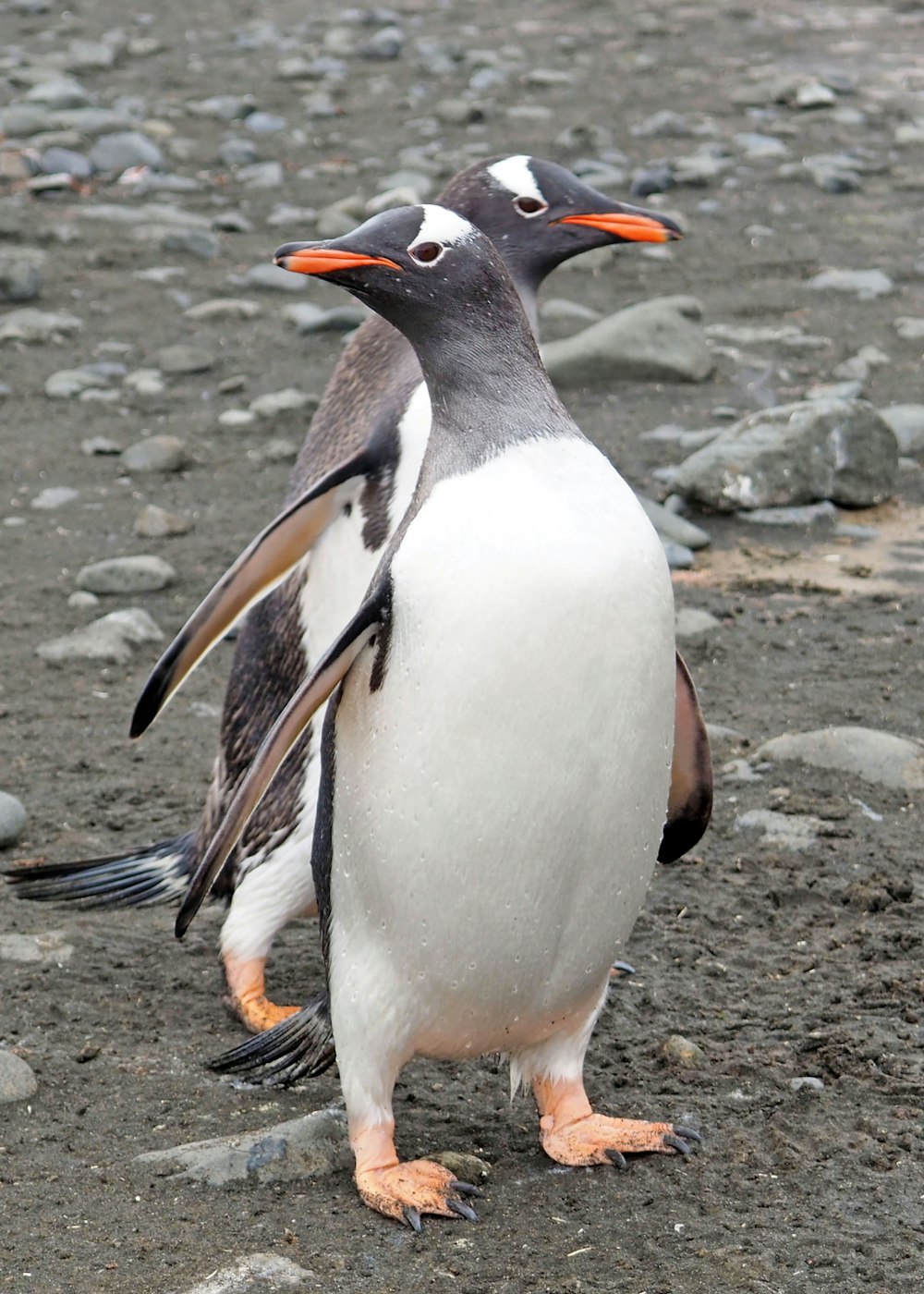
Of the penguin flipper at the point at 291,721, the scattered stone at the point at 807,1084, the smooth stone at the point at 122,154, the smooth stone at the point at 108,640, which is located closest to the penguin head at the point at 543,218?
the penguin flipper at the point at 291,721

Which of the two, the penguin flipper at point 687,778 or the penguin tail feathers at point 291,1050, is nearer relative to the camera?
the penguin flipper at point 687,778

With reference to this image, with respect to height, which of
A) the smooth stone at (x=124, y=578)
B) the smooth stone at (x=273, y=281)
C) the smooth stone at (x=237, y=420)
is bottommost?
the smooth stone at (x=273, y=281)

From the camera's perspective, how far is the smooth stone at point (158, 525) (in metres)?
5.54

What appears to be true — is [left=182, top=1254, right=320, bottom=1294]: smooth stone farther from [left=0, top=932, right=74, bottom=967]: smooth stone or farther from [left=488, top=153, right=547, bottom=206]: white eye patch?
[left=488, top=153, right=547, bottom=206]: white eye patch

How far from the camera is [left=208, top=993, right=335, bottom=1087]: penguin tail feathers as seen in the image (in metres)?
2.80

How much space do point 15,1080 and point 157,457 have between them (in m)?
3.51

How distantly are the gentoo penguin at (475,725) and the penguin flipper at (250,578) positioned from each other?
35cm

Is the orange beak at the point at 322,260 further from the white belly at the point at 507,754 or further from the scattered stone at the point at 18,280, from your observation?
the scattered stone at the point at 18,280

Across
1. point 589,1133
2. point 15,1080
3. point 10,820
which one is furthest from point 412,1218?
point 10,820

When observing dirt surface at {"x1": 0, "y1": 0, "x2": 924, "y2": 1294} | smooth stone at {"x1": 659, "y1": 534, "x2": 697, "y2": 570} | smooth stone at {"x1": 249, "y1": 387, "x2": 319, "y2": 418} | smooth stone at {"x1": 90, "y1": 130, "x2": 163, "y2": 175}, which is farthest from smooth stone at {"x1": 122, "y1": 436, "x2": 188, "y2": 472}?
smooth stone at {"x1": 90, "y1": 130, "x2": 163, "y2": 175}

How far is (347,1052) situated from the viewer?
2.54 m

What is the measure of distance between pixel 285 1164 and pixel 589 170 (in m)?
7.75

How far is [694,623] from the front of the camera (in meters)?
4.76

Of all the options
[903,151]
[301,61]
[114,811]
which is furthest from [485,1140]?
[301,61]
